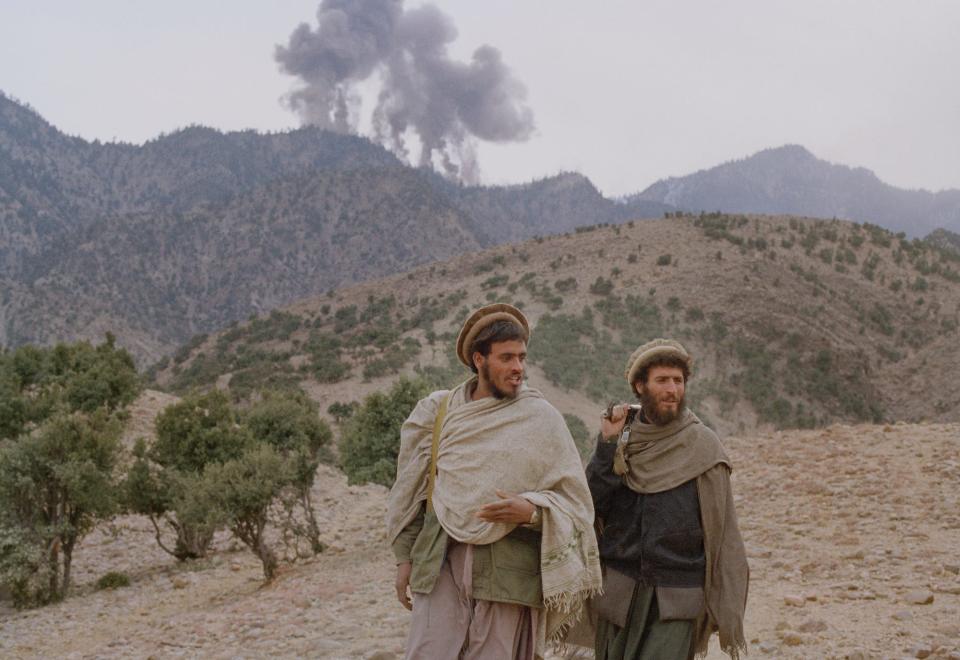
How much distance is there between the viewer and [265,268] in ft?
242

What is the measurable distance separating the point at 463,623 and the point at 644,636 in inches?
29.6

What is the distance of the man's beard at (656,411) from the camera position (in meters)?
2.89

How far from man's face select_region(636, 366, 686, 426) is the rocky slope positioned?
219 cm

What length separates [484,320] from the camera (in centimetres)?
276

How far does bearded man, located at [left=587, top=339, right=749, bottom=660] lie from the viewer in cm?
275

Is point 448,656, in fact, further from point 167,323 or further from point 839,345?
point 167,323

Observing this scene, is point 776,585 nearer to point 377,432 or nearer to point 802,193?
point 377,432

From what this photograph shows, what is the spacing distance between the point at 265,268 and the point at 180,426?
61.7 metres

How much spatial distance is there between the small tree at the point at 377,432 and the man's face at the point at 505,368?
31.8 ft

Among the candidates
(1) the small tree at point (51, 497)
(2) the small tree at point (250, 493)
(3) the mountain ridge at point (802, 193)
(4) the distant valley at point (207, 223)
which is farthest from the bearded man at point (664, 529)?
(3) the mountain ridge at point (802, 193)

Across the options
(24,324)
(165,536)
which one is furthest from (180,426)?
(24,324)

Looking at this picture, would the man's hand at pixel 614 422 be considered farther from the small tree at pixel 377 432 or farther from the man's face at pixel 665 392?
the small tree at pixel 377 432

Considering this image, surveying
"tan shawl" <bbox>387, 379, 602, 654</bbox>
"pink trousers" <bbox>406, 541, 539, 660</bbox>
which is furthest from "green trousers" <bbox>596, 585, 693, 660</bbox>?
"pink trousers" <bbox>406, 541, 539, 660</bbox>

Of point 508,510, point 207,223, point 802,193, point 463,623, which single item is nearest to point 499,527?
point 508,510
